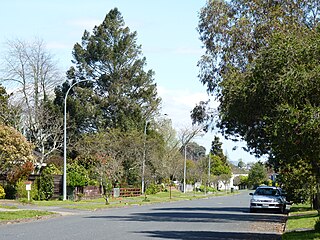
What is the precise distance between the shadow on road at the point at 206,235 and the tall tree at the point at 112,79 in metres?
49.9

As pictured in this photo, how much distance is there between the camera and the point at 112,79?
7275 cm

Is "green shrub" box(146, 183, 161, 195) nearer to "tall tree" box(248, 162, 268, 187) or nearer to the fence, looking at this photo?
the fence

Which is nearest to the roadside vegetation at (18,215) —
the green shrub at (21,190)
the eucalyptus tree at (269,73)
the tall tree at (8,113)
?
the eucalyptus tree at (269,73)

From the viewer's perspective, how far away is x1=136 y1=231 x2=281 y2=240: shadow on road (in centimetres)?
1877

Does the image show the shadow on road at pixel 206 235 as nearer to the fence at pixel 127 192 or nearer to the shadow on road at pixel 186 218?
the shadow on road at pixel 186 218

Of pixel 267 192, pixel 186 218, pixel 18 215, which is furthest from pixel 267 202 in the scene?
pixel 18 215

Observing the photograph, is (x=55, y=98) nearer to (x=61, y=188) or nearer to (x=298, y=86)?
(x=61, y=188)

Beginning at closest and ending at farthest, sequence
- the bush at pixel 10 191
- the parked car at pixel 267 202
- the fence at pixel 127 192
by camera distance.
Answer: the parked car at pixel 267 202 → the bush at pixel 10 191 → the fence at pixel 127 192

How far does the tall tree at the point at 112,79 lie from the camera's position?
71.3 meters

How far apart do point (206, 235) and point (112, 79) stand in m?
54.3

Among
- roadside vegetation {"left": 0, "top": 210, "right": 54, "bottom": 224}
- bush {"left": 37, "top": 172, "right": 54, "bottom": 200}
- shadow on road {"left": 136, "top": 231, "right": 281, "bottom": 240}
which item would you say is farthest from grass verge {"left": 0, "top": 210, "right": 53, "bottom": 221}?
bush {"left": 37, "top": 172, "right": 54, "bottom": 200}

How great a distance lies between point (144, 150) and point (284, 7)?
39.8 meters

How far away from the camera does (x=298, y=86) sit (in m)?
15.2

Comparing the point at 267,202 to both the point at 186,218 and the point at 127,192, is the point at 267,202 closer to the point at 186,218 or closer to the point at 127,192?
the point at 186,218
